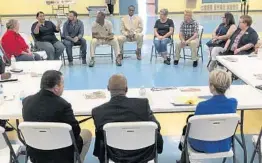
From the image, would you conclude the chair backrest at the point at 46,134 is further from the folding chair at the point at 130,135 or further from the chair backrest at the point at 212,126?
the chair backrest at the point at 212,126

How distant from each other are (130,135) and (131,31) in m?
5.37

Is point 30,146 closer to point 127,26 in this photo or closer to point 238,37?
point 238,37

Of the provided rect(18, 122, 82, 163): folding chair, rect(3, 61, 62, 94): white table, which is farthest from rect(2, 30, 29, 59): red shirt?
rect(18, 122, 82, 163): folding chair

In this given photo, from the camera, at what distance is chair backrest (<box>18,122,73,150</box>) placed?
2.44 metres

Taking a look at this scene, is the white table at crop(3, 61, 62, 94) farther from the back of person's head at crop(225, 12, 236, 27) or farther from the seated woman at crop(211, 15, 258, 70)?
the back of person's head at crop(225, 12, 236, 27)

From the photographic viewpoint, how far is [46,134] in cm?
250

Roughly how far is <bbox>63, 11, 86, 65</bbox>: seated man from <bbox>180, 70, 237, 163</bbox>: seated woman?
190 inches

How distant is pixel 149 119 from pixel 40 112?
2.58 ft

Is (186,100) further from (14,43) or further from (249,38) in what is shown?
(14,43)

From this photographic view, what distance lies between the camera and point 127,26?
25.2ft

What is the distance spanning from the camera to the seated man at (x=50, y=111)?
2.59 meters

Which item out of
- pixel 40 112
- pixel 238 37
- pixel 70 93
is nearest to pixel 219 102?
pixel 40 112

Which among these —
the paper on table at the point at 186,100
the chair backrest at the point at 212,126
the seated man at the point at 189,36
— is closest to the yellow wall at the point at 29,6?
the seated man at the point at 189,36

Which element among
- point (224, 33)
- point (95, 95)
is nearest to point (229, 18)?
point (224, 33)
